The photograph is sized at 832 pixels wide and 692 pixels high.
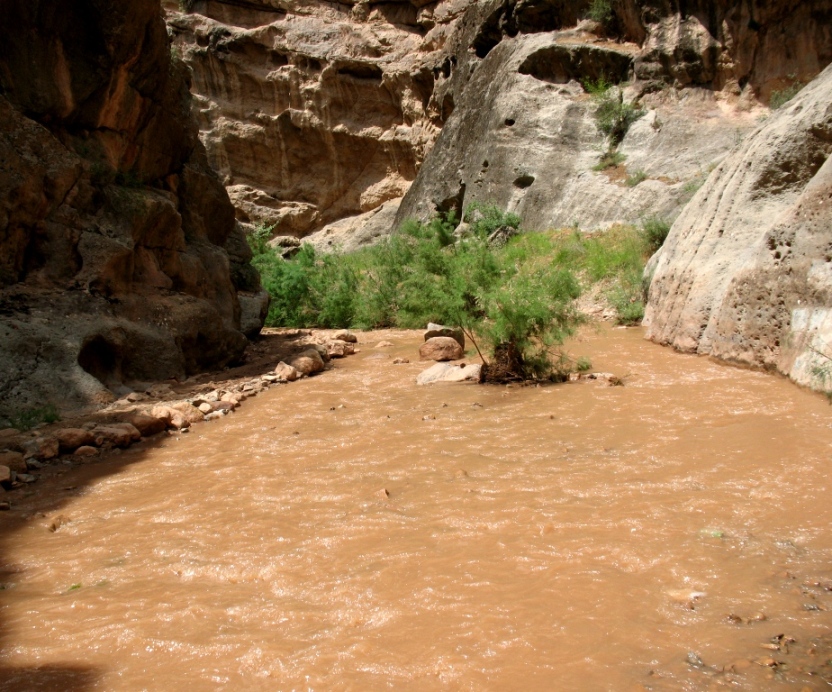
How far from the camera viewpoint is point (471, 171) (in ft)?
72.5

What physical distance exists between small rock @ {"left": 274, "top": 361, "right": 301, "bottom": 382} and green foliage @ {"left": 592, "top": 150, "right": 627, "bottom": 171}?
12871mm

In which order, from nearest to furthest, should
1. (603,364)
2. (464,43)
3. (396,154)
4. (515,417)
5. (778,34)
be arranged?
(515,417) < (603,364) < (778,34) < (464,43) < (396,154)

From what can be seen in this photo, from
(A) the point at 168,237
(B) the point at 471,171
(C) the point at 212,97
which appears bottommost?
(A) the point at 168,237

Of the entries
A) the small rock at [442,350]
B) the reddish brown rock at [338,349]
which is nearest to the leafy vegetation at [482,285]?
the small rock at [442,350]

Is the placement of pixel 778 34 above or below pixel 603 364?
above

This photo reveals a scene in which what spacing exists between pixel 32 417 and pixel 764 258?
7349mm

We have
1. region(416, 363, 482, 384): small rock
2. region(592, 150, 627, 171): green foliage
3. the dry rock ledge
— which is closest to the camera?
the dry rock ledge

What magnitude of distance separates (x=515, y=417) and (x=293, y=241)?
2687cm

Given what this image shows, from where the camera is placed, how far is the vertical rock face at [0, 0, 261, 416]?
23.2 ft

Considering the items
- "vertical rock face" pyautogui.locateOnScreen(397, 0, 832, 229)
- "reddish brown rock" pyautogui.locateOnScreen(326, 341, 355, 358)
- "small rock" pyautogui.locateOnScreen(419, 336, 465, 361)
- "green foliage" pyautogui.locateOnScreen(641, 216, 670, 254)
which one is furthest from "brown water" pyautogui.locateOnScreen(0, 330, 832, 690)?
"vertical rock face" pyautogui.locateOnScreen(397, 0, 832, 229)

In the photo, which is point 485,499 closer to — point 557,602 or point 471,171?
point 557,602

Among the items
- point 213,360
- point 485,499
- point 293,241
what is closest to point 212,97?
point 293,241

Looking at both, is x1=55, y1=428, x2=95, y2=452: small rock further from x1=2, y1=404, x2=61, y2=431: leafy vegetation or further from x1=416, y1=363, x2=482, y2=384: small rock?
x1=416, y1=363, x2=482, y2=384: small rock

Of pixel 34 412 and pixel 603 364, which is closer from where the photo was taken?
pixel 34 412
